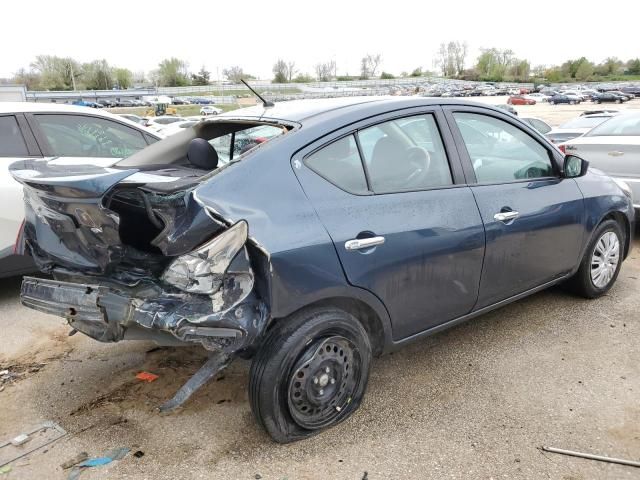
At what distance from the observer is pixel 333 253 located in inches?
96.9

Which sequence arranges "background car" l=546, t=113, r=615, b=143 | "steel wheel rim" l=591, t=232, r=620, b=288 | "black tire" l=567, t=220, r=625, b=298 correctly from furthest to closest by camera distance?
"background car" l=546, t=113, r=615, b=143
"steel wheel rim" l=591, t=232, r=620, b=288
"black tire" l=567, t=220, r=625, b=298

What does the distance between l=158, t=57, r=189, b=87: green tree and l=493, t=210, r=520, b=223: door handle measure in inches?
4869

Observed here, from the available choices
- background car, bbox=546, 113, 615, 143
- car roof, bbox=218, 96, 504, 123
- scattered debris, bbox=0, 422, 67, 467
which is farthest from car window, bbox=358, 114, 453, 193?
background car, bbox=546, 113, 615, 143

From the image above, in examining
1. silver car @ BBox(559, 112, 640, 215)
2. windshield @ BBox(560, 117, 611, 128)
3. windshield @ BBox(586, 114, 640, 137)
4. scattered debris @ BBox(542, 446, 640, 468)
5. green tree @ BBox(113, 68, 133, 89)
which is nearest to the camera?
scattered debris @ BBox(542, 446, 640, 468)

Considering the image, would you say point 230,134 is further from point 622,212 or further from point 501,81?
point 501,81

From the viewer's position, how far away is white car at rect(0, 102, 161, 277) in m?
4.32

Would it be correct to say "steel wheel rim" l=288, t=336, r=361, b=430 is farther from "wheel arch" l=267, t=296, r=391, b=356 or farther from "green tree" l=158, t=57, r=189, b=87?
"green tree" l=158, t=57, r=189, b=87

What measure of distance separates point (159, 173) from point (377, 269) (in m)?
1.23

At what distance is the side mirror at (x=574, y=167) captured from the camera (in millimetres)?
3736

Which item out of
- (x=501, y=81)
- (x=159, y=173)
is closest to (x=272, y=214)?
(x=159, y=173)

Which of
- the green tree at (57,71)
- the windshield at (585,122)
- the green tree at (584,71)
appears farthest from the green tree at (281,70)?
the windshield at (585,122)

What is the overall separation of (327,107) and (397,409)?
1.74 metres

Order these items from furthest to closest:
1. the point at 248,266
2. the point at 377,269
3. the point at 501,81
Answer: the point at 501,81, the point at 377,269, the point at 248,266

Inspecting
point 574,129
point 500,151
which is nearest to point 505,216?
point 500,151
